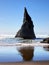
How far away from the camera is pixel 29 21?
83.2 meters

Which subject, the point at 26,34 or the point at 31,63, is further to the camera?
Result: the point at 26,34

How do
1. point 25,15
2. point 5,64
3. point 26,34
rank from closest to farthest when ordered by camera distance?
point 5,64 < point 26,34 < point 25,15

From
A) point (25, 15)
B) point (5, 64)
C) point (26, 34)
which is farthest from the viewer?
point (25, 15)

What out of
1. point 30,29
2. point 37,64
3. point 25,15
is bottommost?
point 37,64

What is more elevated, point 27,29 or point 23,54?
point 27,29

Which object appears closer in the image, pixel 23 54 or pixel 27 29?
pixel 23 54

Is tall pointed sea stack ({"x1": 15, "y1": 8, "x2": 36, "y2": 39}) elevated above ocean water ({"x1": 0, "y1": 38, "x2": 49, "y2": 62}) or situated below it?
above

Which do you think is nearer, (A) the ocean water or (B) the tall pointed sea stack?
(A) the ocean water

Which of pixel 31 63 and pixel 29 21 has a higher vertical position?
pixel 29 21

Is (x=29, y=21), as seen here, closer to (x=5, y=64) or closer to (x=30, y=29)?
(x=30, y=29)

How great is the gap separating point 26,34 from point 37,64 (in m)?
75.1

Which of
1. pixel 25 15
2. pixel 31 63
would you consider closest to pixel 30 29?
pixel 25 15

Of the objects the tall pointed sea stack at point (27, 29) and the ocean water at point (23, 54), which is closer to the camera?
the ocean water at point (23, 54)

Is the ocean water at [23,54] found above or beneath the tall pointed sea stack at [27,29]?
beneath
